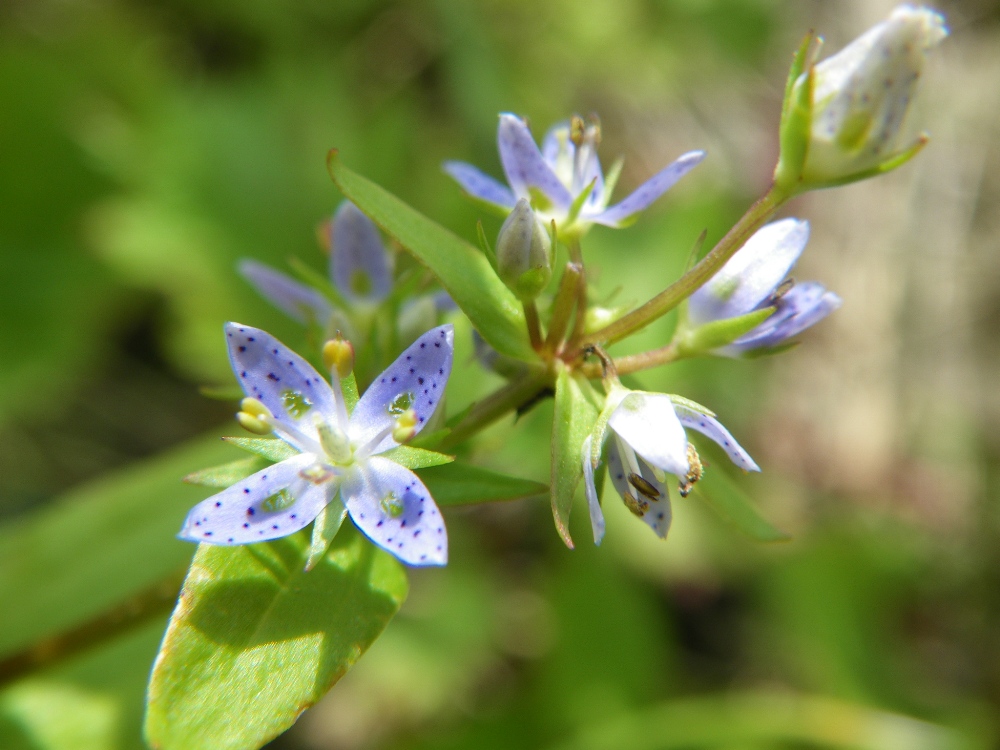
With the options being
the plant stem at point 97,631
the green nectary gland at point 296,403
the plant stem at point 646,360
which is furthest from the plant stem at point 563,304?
the plant stem at point 97,631

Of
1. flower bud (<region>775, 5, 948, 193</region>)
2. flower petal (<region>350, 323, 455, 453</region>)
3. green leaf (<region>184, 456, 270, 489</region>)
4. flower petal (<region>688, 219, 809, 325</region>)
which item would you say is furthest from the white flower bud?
green leaf (<region>184, 456, 270, 489</region>)

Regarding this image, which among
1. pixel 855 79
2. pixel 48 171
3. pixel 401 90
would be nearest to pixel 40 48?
pixel 48 171

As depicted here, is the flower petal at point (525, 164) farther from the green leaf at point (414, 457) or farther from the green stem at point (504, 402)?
the green leaf at point (414, 457)

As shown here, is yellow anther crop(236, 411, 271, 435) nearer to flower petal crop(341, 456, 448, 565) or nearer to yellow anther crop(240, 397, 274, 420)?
yellow anther crop(240, 397, 274, 420)

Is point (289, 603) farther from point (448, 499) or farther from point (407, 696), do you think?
point (407, 696)

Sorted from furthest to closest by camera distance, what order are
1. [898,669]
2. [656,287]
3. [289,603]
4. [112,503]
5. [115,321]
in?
[115,321] < [898,669] < [656,287] < [112,503] < [289,603]
